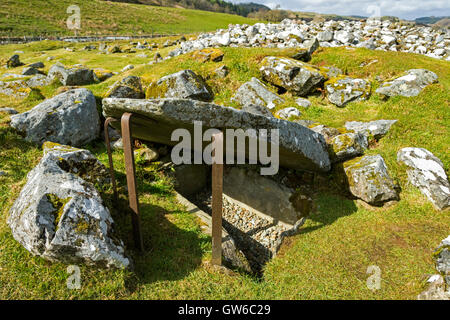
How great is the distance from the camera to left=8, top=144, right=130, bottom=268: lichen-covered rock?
4219mm

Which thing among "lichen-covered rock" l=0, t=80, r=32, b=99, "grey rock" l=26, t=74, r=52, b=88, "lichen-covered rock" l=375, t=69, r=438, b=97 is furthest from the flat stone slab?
"grey rock" l=26, t=74, r=52, b=88

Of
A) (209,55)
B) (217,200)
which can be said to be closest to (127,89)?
(209,55)

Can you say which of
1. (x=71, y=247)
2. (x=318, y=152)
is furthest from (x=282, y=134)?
(x=71, y=247)

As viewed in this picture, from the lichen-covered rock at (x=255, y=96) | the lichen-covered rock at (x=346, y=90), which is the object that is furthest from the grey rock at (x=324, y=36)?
the lichen-covered rock at (x=255, y=96)

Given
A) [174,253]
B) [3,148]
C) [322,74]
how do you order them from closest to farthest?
[174,253]
[3,148]
[322,74]

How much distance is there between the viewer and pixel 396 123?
397 inches

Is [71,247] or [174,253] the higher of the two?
[71,247]

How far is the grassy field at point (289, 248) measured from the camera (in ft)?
14.7

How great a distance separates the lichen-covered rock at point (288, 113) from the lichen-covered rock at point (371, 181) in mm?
3740

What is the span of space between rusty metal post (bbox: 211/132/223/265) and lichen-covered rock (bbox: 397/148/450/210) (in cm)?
638

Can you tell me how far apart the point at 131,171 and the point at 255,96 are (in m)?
8.73
